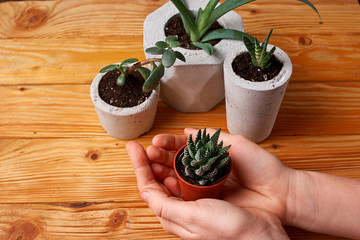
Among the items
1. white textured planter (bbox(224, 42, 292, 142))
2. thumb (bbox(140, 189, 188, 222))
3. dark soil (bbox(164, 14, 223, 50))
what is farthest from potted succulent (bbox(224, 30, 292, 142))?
thumb (bbox(140, 189, 188, 222))

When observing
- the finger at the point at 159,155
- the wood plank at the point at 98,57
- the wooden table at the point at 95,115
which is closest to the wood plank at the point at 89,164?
the wooden table at the point at 95,115

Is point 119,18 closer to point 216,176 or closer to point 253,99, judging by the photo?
point 253,99

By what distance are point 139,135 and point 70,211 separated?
0.90ft

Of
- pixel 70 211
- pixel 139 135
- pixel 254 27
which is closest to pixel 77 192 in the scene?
pixel 70 211

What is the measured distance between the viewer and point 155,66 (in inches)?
39.5

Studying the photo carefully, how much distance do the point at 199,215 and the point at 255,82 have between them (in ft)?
1.19

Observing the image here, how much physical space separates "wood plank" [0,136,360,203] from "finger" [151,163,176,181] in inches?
3.4

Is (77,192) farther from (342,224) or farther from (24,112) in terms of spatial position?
(342,224)

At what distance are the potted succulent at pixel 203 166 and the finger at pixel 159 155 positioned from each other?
9cm

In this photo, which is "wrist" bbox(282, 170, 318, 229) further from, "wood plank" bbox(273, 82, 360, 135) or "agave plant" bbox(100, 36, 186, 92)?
"agave plant" bbox(100, 36, 186, 92)

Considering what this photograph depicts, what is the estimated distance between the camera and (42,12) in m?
1.37

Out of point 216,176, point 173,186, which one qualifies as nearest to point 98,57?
point 173,186

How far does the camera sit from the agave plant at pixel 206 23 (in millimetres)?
1008

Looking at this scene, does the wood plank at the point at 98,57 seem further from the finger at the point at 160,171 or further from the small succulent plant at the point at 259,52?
the finger at the point at 160,171
